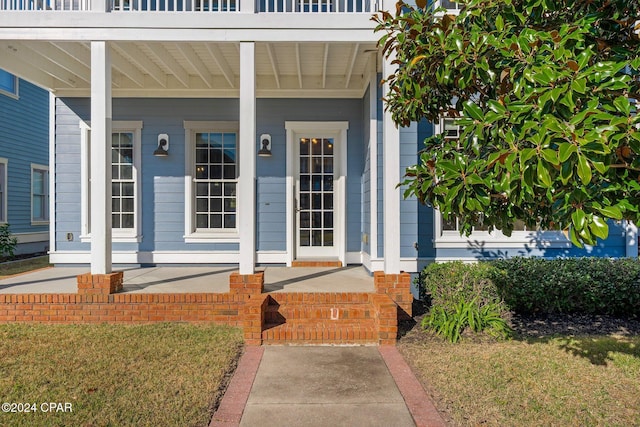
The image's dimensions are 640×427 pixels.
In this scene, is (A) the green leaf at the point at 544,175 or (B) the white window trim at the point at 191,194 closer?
(A) the green leaf at the point at 544,175

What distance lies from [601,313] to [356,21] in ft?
16.7

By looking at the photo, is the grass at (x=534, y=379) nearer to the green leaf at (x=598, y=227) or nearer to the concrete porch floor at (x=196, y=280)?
the concrete porch floor at (x=196, y=280)

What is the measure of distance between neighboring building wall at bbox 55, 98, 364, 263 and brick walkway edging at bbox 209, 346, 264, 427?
11.1ft

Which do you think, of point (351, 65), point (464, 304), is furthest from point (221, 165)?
point (464, 304)

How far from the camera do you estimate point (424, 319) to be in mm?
4855

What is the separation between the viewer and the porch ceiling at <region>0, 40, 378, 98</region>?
5637 millimetres

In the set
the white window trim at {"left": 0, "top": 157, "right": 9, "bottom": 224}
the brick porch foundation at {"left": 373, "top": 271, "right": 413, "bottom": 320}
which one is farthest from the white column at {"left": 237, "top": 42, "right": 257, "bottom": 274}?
→ the white window trim at {"left": 0, "top": 157, "right": 9, "bottom": 224}

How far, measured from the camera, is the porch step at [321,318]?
4.39m

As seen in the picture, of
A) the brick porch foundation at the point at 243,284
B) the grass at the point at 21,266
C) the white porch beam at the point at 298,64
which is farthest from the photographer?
the grass at the point at 21,266

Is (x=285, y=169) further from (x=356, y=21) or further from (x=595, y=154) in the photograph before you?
(x=595, y=154)

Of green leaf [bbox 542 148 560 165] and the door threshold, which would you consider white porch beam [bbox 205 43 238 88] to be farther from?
green leaf [bbox 542 148 560 165]

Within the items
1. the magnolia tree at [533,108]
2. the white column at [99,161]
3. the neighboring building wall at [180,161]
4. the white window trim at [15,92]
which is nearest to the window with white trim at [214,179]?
the neighboring building wall at [180,161]

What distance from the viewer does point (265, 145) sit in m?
7.25

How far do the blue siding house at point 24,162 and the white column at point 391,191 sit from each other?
10.6m
